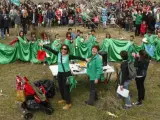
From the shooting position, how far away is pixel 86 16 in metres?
23.0

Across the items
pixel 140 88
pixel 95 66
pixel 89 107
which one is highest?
pixel 95 66

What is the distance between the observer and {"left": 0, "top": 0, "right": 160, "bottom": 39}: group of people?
19500mm

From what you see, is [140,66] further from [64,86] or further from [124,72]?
[64,86]

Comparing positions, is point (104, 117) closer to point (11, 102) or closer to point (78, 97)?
point (78, 97)

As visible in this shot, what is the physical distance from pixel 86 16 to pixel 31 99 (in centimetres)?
1537

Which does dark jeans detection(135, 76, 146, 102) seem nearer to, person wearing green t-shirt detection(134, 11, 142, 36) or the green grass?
the green grass

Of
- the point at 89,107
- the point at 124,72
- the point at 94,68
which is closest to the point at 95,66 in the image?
the point at 94,68

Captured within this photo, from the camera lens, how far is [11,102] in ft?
30.4

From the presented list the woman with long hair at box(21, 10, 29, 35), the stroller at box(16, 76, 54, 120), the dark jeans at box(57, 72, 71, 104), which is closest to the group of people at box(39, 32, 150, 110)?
the dark jeans at box(57, 72, 71, 104)

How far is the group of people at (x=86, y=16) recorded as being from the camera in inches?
768

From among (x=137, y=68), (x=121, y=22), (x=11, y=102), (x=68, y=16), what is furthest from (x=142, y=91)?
(x=68, y=16)

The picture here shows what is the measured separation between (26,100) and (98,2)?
60.9ft

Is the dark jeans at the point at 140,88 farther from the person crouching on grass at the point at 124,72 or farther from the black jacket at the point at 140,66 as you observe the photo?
the person crouching on grass at the point at 124,72

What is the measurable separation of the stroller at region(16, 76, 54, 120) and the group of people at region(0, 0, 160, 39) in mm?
10788
